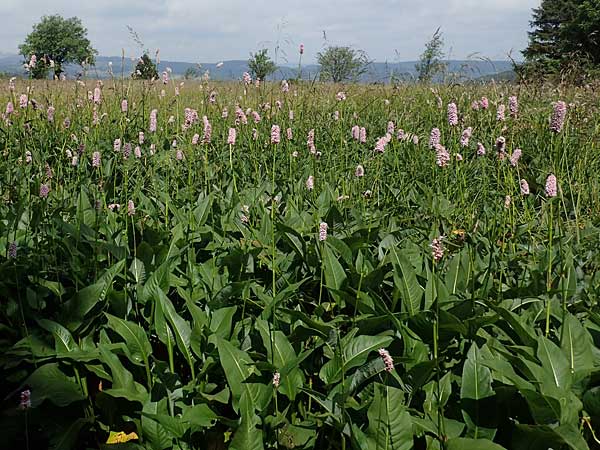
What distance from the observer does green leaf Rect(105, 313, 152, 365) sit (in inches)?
72.4

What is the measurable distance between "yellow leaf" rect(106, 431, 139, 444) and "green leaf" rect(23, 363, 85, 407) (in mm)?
145

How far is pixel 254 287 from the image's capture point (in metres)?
2.24

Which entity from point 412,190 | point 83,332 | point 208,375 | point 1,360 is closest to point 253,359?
point 208,375

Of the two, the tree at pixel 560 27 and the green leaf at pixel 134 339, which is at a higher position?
the tree at pixel 560 27

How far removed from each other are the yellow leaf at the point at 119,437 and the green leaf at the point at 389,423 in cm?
75

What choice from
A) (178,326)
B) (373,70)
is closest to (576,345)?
(178,326)

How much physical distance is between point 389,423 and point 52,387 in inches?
40.1

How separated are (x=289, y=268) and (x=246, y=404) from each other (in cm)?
94

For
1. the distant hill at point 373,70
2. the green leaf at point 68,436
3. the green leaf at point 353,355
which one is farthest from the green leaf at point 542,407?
the distant hill at point 373,70

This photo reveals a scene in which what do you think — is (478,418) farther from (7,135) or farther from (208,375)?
(7,135)

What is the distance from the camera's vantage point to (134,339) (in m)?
1.84

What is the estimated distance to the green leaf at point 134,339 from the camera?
1.84m

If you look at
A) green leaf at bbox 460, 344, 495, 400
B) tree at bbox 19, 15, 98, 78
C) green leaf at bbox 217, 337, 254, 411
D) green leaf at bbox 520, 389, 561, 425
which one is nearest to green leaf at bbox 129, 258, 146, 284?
green leaf at bbox 217, 337, 254, 411

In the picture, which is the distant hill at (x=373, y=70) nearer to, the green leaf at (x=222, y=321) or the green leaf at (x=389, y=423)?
the green leaf at (x=222, y=321)
